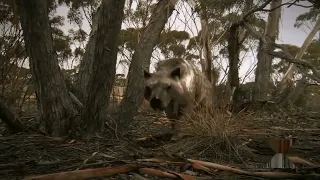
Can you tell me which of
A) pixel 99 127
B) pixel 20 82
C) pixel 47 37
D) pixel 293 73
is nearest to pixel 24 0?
pixel 47 37

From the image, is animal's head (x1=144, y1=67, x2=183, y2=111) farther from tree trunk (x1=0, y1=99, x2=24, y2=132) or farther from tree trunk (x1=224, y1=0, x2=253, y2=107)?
tree trunk (x1=224, y1=0, x2=253, y2=107)

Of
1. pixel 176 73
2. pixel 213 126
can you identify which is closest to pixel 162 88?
pixel 176 73

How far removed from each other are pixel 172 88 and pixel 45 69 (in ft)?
6.03

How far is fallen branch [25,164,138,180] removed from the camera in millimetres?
2949

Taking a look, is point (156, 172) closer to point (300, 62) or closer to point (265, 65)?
point (300, 62)

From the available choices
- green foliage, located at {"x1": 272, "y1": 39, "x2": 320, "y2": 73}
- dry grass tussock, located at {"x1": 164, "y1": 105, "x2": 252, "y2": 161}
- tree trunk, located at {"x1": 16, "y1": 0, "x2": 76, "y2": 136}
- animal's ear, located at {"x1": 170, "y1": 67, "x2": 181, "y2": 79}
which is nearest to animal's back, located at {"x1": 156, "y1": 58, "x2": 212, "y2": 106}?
animal's ear, located at {"x1": 170, "y1": 67, "x2": 181, "y2": 79}

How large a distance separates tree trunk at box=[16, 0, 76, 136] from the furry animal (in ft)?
3.78

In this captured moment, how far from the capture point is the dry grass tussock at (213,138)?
4766 mm

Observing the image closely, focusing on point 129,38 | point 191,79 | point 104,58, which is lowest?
point 191,79

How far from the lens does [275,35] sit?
16.1m

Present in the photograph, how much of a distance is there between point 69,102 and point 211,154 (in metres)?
2.01

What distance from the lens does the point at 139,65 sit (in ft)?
23.0

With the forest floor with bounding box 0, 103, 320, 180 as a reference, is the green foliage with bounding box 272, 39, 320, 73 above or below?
above

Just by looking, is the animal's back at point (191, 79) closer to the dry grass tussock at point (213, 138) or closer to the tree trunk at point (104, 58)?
the dry grass tussock at point (213, 138)
